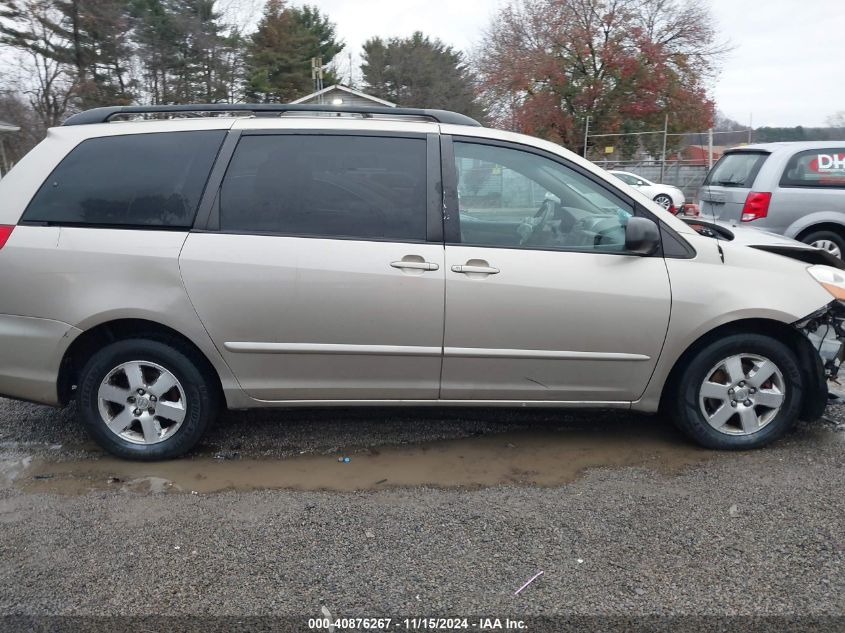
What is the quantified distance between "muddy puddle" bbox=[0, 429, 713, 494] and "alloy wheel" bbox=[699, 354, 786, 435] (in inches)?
9.7

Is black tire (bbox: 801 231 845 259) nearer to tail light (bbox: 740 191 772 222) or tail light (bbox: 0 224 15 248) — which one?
tail light (bbox: 740 191 772 222)

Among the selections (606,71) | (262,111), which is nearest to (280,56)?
(606,71)

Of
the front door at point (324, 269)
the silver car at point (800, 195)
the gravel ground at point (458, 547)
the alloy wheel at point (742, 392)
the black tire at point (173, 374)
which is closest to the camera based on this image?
the gravel ground at point (458, 547)

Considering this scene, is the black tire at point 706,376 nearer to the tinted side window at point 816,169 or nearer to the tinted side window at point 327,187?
the tinted side window at point 327,187

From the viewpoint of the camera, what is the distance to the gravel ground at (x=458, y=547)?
251 cm

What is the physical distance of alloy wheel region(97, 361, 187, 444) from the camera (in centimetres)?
357

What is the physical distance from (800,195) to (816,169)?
41cm

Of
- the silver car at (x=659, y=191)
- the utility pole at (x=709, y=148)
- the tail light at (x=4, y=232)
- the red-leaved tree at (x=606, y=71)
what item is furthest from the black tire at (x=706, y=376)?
the red-leaved tree at (x=606, y=71)

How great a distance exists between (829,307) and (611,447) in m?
1.38

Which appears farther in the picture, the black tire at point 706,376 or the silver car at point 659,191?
the silver car at point 659,191

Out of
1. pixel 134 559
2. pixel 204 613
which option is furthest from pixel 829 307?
pixel 134 559

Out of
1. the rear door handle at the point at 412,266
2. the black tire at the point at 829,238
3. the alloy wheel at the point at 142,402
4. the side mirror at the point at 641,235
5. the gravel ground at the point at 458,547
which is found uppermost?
the side mirror at the point at 641,235

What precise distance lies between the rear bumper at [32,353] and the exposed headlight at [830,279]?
398 cm

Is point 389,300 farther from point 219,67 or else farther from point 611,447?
point 219,67
